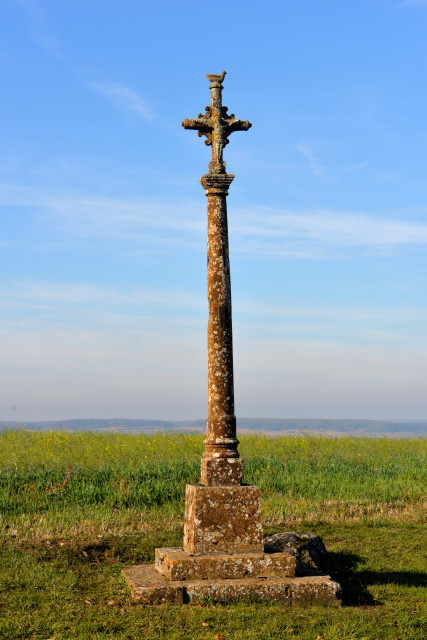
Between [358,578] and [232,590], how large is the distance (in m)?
2.90

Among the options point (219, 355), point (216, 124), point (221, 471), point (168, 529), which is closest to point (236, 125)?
point (216, 124)

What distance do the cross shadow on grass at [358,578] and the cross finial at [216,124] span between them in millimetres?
6943

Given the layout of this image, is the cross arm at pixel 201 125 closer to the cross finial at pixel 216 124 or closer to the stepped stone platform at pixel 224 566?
the cross finial at pixel 216 124

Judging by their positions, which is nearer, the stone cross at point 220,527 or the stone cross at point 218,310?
the stone cross at point 220,527

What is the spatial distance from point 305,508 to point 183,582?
6.65 m

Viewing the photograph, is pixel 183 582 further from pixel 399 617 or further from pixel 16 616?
pixel 399 617

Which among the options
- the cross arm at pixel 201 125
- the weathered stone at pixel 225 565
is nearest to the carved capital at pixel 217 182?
the cross arm at pixel 201 125

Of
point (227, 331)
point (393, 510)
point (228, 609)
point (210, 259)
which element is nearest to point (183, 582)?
point (228, 609)

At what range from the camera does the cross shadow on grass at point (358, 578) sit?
944cm

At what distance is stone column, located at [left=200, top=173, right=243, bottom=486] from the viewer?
371 inches

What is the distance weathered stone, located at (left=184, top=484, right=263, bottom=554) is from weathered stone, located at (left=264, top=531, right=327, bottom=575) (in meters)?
1.34

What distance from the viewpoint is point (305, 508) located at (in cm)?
1482

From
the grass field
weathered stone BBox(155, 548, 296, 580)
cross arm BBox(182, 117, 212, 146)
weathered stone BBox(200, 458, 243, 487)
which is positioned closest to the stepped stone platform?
weathered stone BBox(155, 548, 296, 580)

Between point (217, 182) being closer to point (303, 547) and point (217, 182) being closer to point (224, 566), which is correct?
point (224, 566)
